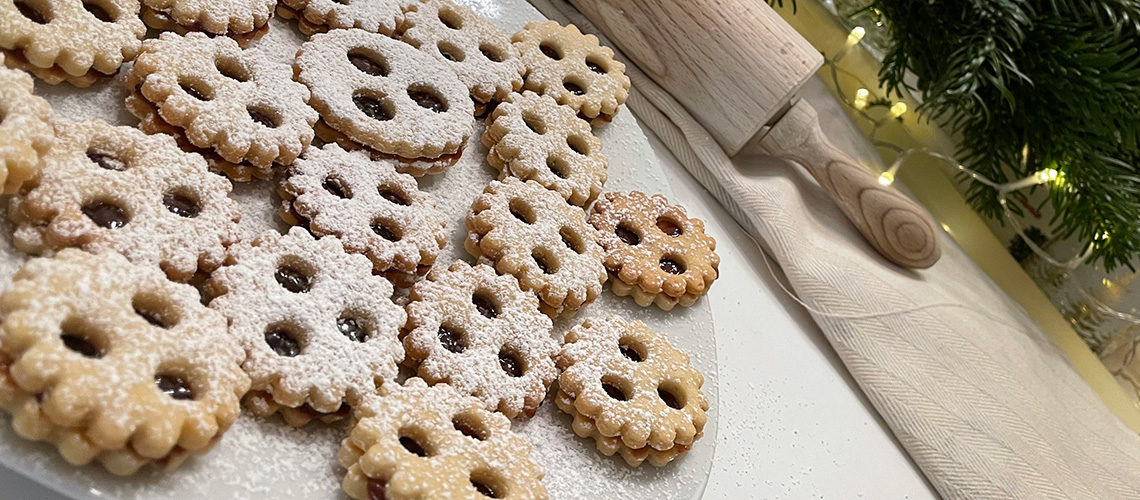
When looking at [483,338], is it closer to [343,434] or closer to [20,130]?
[343,434]

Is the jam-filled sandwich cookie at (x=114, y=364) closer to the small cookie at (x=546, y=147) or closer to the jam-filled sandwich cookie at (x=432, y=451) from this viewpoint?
the jam-filled sandwich cookie at (x=432, y=451)

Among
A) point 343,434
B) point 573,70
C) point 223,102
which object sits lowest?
point 343,434

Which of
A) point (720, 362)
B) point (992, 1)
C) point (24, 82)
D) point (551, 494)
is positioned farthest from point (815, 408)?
point (24, 82)

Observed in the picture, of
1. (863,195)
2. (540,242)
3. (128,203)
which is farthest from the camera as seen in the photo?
(863,195)

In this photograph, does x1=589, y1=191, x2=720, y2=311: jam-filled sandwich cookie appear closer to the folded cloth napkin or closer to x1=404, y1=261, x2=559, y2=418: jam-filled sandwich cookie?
x1=404, y1=261, x2=559, y2=418: jam-filled sandwich cookie

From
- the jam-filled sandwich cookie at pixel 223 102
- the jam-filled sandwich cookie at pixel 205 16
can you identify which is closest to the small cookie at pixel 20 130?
the jam-filled sandwich cookie at pixel 223 102

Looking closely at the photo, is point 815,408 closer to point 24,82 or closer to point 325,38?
point 325,38

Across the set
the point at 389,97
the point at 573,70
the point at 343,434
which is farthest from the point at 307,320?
the point at 573,70
